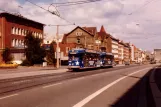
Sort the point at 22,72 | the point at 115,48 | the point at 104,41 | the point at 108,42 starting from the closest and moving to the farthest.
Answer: the point at 22,72
the point at 104,41
the point at 108,42
the point at 115,48

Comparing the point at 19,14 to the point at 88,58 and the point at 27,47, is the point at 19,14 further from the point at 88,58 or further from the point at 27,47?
the point at 88,58

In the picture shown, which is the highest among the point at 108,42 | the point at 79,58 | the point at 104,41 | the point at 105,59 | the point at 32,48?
the point at 108,42

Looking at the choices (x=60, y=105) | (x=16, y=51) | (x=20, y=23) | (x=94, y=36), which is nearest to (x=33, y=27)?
(x=20, y=23)

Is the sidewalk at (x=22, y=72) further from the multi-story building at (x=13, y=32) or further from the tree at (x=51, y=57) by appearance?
the multi-story building at (x=13, y=32)

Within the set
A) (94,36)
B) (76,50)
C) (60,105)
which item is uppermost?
(94,36)

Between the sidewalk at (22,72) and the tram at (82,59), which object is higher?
the tram at (82,59)

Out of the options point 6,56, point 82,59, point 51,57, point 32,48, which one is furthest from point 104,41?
point 82,59

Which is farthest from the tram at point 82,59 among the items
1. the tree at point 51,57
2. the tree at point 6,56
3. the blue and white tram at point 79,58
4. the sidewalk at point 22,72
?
the tree at point 6,56

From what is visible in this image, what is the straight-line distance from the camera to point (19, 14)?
7444cm

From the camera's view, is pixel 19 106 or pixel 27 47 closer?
pixel 19 106

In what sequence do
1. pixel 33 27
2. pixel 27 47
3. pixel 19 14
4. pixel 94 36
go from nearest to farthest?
pixel 27 47 → pixel 19 14 → pixel 33 27 → pixel 94 36

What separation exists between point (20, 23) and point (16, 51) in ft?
28.8

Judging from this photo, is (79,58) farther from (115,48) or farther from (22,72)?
(115,48)

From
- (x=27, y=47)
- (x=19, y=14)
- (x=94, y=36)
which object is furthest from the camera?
(x=94, y=36)
